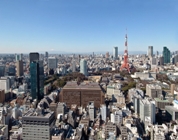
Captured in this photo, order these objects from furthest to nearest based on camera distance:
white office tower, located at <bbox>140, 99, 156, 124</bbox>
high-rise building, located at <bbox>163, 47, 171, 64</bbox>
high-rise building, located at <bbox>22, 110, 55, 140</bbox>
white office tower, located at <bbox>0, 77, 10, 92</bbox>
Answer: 1. high-rise building, located at <bbox>163, 47, 171, 64</bbox>
2. white office tower, located at <bbox>0, 77, 10, 92</bbox>
3. white office tower, located at <bbox>140, 99, 156, 124</bbox>
4. high-rise building, located at <bbox>22, 110, 55, 140</bbox>

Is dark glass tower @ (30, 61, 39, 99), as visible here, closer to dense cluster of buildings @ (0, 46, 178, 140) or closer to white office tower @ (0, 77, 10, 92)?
dense cluster of buildings @ (0, 46, 178, 140)

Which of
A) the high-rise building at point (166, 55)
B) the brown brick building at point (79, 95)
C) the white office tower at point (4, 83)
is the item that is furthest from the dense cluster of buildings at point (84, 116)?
the high-rise building at point (166, 55)

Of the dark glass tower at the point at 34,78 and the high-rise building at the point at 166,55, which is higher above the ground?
the high-rise building at the point at 166,55

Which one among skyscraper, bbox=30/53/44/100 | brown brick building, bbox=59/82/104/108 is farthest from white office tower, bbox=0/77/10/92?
brown brick building, bbox=59/82/104/108

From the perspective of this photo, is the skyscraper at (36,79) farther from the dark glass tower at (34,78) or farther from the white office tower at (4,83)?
the white office tower at (4,83)

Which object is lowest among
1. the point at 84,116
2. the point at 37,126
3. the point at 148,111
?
the point at 84,116

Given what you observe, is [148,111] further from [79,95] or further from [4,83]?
[4,83]

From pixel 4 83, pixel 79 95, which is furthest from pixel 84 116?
pixel 4 83

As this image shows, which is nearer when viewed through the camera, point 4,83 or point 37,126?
point 37,126

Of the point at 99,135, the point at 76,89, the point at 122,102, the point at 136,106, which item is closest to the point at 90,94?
the point at 76,89

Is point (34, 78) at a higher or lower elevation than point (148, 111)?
higher

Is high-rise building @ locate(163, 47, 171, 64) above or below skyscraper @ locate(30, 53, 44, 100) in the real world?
above
